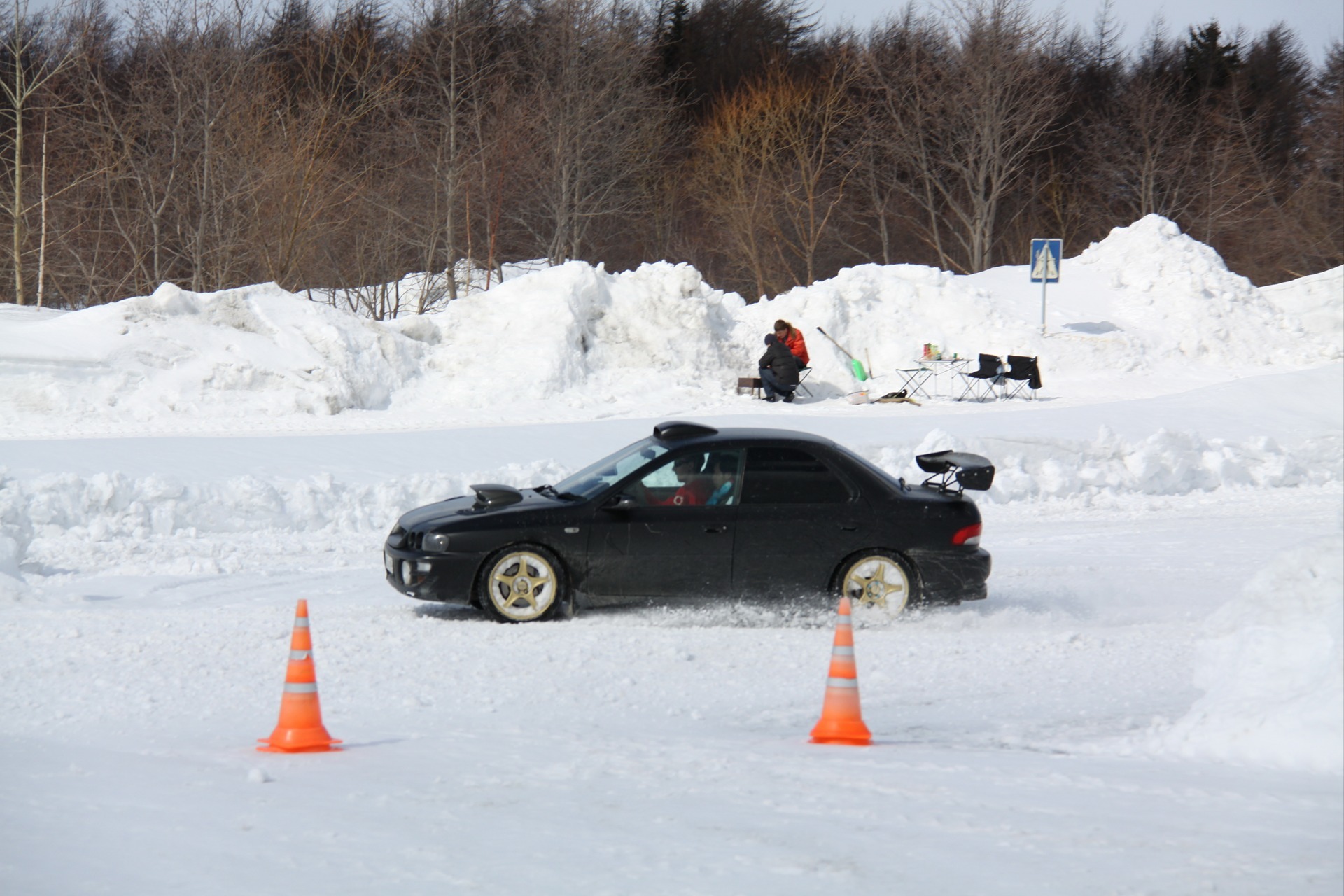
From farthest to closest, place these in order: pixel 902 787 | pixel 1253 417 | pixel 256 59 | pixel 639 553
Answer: pixel 256 59 → pixel 1253 417 → pixel 639 553 → pixel 902 787

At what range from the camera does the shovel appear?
26156 millimetres

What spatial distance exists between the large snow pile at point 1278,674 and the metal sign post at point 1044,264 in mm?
23163

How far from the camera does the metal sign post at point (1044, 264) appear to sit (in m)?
29.0

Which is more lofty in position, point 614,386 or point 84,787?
point 614,386

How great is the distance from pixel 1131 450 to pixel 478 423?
30.7 ft

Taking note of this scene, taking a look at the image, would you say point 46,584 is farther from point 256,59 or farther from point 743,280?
point 743,280

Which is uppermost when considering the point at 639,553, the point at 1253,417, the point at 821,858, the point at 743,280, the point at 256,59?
the point at 256,59

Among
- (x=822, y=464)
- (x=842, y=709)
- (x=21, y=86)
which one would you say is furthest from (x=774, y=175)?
(x=842, y=709)

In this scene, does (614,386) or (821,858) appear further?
(614,386)

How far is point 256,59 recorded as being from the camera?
3438 centimetres

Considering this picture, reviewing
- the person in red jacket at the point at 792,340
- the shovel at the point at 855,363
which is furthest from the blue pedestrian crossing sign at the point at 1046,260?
the person in red jacket at the point at 792,340

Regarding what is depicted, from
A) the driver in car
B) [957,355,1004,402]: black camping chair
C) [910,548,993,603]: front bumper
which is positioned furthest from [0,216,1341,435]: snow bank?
[910,548,993,603]: front bumper

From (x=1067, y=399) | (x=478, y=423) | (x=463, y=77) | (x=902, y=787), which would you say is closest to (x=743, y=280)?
(x=463, y=77)

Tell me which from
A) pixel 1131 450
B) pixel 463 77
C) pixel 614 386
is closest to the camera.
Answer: pixel 1131 450
